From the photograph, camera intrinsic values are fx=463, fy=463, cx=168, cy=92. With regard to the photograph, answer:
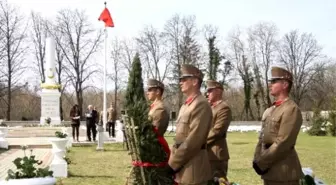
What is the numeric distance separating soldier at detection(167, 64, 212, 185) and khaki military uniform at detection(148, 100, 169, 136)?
49.3 inches

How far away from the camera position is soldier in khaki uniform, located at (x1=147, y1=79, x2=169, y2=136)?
20.0ft

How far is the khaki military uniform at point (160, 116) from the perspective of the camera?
609 centimetres

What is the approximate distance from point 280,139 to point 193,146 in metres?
0.89

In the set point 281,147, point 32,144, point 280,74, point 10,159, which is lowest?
point 10,159

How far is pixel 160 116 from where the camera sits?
6227mm

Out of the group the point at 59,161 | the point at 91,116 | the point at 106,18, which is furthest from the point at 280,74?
the point at 106,18

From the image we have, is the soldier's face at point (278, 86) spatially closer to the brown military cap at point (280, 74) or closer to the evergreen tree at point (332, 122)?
the brown military cap at point (280, 74)

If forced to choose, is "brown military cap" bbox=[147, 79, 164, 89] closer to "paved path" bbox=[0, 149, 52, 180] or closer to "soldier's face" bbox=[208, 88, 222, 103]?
"soldier's face" bbox=[208, 88, 222, 103]

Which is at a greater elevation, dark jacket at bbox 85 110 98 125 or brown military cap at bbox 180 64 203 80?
brown military cap at bbox 180 64 203 80

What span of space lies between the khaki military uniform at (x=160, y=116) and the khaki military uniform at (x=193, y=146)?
129 cm

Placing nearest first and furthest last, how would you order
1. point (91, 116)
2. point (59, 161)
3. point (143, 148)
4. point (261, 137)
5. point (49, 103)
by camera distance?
point (261, 137) → point (143, 148) → point (59, 161) → point (91, 116) → point (49, 103)

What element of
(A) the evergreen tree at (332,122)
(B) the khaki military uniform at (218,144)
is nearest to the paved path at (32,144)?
(B) the khaki military uniform at (218,144)

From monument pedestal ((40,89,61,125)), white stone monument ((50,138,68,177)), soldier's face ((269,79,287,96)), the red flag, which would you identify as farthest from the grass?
monument pedestal ((40,89,61,125))

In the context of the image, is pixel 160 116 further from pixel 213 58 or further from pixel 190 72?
pixel 213 58
